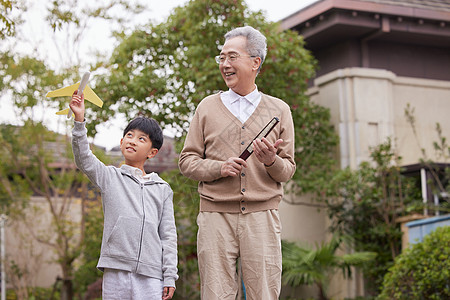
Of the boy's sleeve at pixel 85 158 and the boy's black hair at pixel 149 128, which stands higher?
the boy's black hair at pixel 149 128

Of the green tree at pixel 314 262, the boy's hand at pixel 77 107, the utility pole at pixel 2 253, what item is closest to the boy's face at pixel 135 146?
the boy's hand at pixel 77 107

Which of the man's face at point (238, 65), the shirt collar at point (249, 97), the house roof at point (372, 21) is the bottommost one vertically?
the shirt collar at point (249, 97)

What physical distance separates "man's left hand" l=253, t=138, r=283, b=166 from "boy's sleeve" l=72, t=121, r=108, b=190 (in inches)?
32.6

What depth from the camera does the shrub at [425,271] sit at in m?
8.40

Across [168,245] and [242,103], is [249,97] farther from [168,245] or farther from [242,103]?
[168,245]

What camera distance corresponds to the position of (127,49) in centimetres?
1217

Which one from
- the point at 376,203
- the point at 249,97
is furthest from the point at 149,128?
the point at 376,203

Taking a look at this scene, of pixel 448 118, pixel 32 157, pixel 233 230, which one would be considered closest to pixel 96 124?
pixel 32 157

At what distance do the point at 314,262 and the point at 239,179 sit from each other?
8491 mm

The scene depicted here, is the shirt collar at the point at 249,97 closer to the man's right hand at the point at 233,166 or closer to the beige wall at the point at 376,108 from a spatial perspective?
the man's right hand at the point at 233,166

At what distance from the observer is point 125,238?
374 centimetres

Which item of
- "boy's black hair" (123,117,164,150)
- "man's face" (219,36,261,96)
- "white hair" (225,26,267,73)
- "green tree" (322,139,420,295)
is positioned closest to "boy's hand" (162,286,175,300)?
"boy's black hair" (123,117,164,150)

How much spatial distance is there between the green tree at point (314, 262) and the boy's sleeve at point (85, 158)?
26.9ft

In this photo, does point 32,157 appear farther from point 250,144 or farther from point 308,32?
point 250,144
